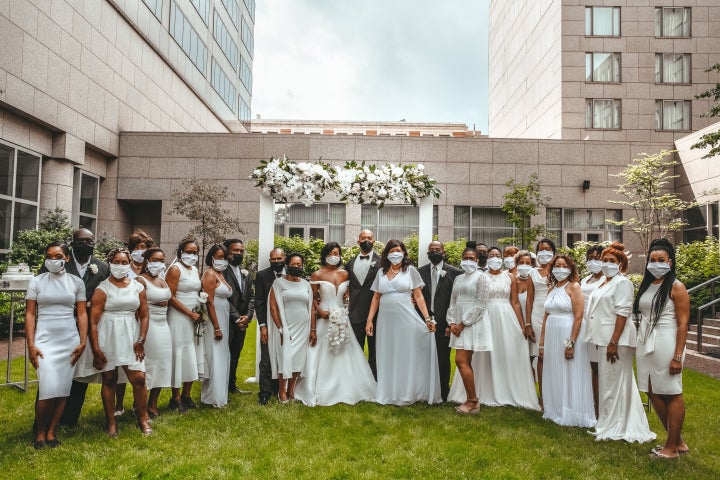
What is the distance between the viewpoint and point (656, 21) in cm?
2967

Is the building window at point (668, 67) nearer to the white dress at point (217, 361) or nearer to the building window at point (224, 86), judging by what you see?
the building window at point (224, 86)

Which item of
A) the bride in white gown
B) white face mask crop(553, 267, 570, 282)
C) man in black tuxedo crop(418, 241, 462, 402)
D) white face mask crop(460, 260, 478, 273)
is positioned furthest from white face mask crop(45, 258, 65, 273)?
white face mask crop(553, 267, 570, 282)

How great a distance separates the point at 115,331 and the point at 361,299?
3548mm

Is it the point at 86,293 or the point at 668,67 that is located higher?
the point at 668,67

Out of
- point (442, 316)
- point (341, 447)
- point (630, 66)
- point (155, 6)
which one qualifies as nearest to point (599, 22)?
point (630, 66)

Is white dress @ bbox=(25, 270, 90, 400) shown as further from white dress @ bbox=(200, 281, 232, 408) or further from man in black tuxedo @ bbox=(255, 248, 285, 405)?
man in black tuxedo @ bbox=(255, 248, 285, 405)

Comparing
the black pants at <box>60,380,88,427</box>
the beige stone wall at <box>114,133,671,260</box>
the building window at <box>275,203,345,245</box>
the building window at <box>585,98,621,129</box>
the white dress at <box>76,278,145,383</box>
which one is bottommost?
the black pants at <box>60,380,88,427</box>

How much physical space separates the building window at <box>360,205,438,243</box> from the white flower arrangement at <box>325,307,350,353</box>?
14.6m

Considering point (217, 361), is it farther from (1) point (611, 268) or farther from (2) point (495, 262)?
(1) point (611, 268)

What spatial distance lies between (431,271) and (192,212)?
12.6 metres

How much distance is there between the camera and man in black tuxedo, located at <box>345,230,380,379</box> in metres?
8.22

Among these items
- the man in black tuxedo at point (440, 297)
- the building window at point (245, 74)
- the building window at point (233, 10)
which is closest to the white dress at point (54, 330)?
the man in black tuxedo at point (440, 297)

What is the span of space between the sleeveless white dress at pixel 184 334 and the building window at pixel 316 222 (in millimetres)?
15205

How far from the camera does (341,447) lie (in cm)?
592
